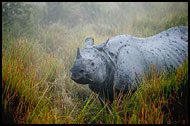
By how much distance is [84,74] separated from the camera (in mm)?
1721

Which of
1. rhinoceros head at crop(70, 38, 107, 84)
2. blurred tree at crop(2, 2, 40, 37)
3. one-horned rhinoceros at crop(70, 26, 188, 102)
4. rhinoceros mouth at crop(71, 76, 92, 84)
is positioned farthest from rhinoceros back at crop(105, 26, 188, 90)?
blurred tree at crop(2, 2, 40, 37)

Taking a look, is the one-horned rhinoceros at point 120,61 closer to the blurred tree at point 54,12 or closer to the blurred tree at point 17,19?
the blurred tree at point 17,19

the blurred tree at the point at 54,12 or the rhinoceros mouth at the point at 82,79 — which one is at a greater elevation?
the blurred tree at the point at 54,12

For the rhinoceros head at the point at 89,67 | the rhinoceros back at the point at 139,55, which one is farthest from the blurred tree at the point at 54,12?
the rhinoceros head at the point at 89,67

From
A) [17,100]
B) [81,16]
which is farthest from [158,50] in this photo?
[81,16]

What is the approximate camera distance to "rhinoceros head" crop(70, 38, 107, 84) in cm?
171

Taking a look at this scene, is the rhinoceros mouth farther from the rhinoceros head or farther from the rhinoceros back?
the rhinoceros back

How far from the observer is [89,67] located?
70.3 inches

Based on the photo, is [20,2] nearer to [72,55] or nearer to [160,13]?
[72,55]

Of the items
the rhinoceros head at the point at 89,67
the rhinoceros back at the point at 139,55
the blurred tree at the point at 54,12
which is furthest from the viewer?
the blurred tree at the point at 54,12

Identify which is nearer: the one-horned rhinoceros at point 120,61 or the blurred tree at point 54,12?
the one-horned rhinoceros at point 120,61

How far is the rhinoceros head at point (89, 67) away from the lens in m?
1.71

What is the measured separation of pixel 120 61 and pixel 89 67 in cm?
64

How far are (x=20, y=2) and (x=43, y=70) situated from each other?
4.06 m
